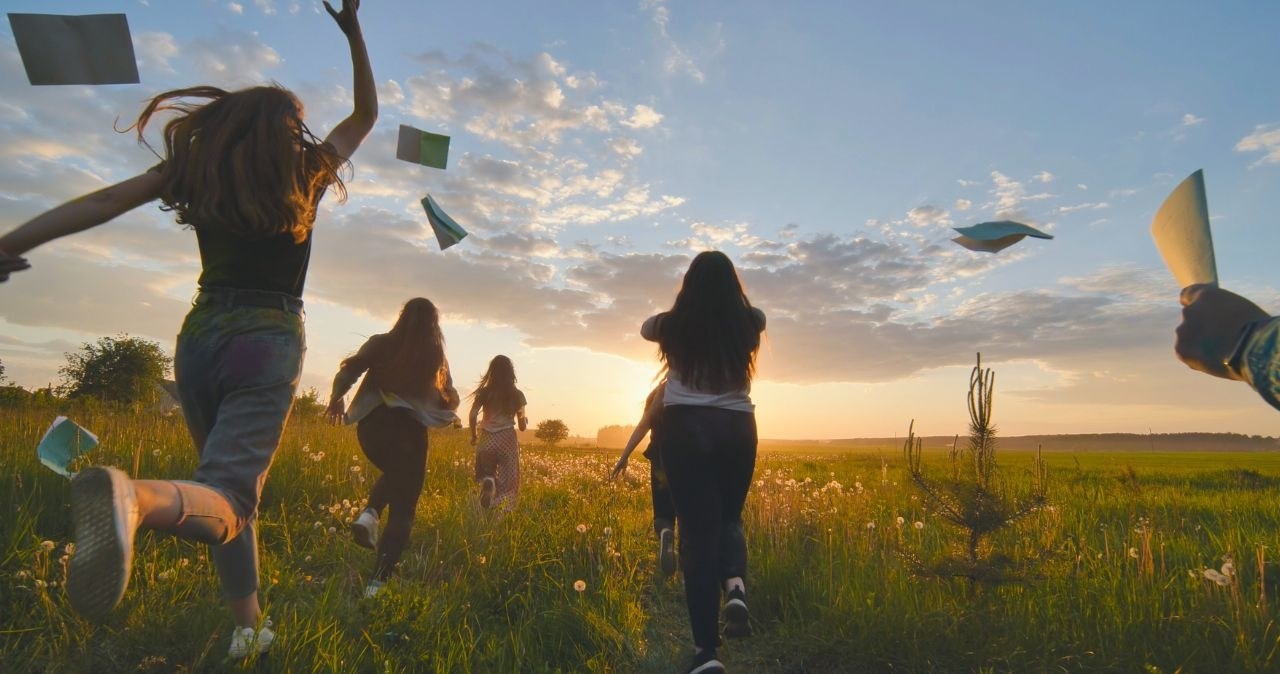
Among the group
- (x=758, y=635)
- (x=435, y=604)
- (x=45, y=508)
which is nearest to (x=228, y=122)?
(x=435, y=604)

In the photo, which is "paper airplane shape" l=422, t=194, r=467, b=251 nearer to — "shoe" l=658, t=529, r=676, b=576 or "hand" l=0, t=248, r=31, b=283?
"hand" l=0, t=248, r=31, b=283

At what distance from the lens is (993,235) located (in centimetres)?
303

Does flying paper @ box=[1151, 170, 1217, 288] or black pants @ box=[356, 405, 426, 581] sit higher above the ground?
flying paper @ box=[1151, 170, 1217, 288]

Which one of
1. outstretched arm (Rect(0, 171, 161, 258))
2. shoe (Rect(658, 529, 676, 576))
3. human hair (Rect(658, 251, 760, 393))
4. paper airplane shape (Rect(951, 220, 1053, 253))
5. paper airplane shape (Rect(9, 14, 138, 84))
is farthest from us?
shoe (Rect(658, 529, 676, 576))

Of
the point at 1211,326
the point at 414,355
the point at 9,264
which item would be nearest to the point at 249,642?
the point at 9,264

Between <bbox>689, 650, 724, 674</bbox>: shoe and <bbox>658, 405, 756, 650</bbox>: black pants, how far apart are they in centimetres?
23

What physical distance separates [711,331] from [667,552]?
75.3 inches

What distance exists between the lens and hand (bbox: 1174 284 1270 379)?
1592 mm

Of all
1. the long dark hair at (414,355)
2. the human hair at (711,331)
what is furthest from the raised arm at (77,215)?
the long dark hair at (414,355)

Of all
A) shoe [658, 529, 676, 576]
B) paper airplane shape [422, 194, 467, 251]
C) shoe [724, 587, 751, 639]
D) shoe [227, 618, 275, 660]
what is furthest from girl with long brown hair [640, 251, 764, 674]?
shoe [227, 618, 275, 660]

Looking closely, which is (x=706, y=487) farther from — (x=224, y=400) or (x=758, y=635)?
(x=224, y=400)

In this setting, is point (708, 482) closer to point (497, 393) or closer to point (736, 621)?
point (736, 621)

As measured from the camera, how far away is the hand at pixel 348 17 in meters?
3.42

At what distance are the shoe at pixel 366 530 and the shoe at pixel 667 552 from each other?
85.5 inches
